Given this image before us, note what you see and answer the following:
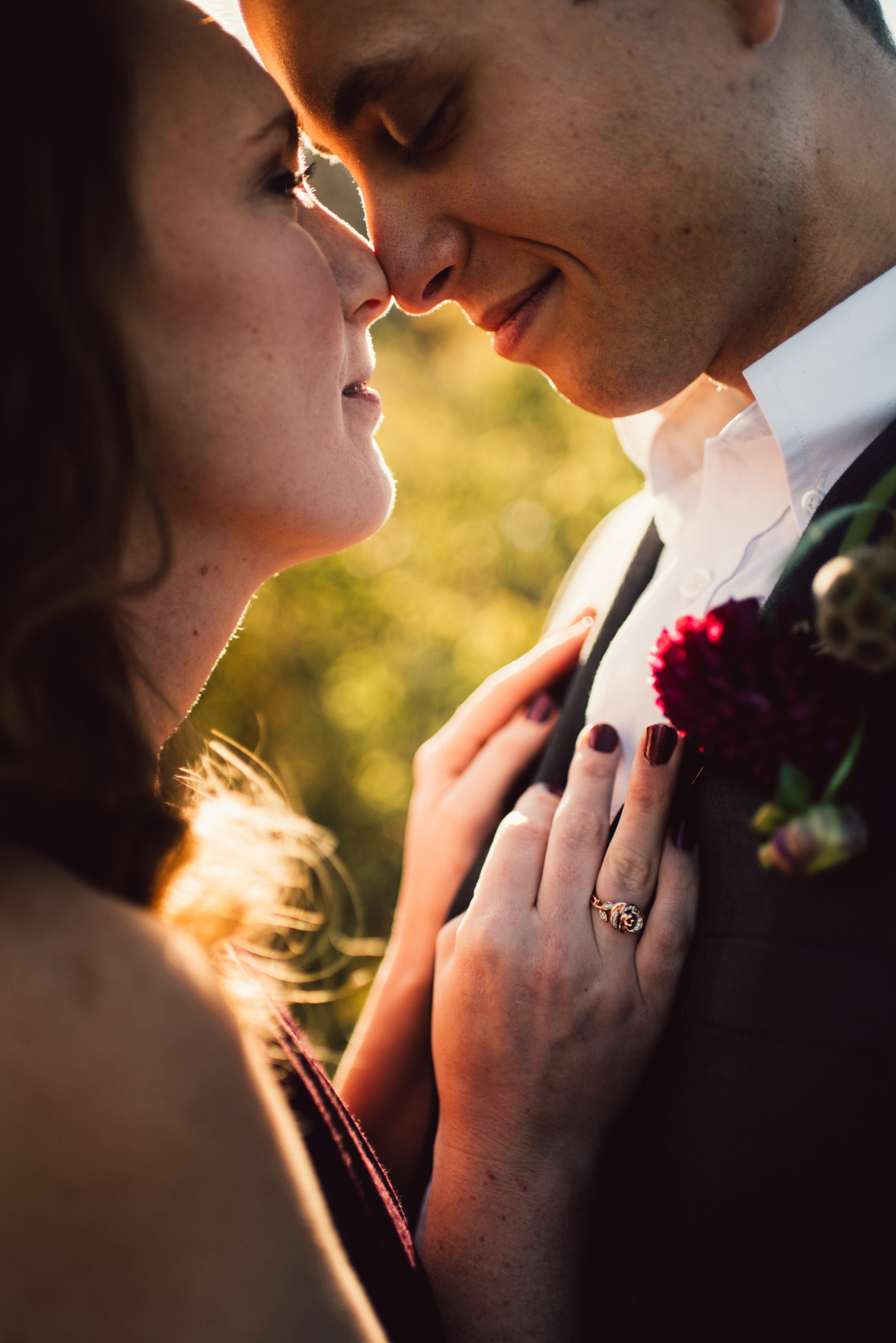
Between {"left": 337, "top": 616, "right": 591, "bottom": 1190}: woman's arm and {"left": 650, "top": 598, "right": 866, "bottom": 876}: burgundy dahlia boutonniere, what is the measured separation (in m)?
0.92

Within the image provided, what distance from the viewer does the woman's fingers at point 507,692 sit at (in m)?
2.22

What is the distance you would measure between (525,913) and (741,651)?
689 mm

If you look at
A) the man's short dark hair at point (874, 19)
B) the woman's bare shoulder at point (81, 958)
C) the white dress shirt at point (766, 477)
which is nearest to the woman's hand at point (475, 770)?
the white dress shirt at point (766, 477)

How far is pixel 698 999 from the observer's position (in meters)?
1.37

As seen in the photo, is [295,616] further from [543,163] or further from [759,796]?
[759,796]

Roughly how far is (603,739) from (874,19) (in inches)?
67.9

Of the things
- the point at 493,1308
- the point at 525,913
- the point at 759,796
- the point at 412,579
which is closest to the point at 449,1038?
the point at 525,913

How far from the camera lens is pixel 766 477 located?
1850 millimetres

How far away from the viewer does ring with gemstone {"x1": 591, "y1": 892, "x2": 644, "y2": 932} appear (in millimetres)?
1495

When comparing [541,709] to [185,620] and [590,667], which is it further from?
[185,620]

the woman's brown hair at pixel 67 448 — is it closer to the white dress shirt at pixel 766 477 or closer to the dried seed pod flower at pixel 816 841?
the dried seed pod flower at pixel 816 841

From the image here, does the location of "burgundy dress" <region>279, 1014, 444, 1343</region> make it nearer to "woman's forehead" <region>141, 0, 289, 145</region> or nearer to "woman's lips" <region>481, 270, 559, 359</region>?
"woman's lips" <region>481, 270, 559, 359</region>

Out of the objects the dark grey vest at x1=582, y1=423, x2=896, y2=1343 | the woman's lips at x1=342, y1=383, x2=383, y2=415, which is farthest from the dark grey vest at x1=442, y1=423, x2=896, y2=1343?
the woman's lips at x1=342, y1=383, x2=383, y2=415

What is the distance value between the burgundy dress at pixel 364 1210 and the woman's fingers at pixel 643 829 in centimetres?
65
